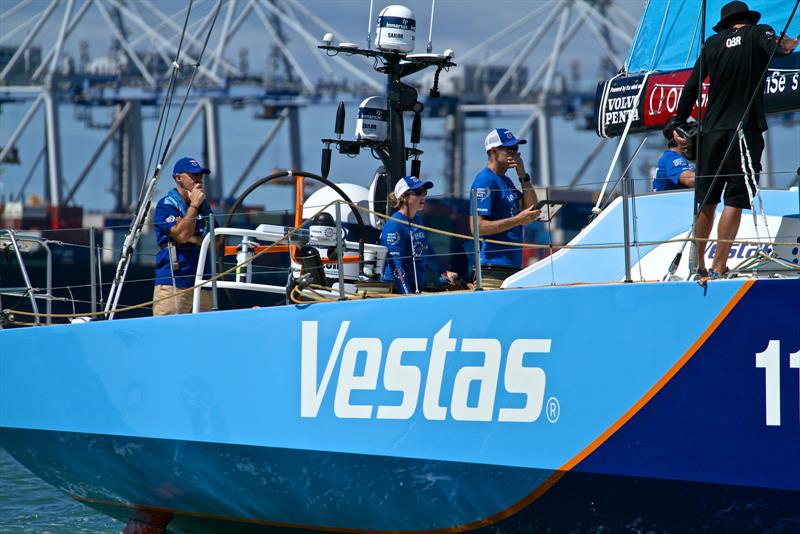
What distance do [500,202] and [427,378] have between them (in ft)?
3.82

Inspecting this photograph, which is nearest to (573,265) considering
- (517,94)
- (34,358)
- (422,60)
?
(422,60)

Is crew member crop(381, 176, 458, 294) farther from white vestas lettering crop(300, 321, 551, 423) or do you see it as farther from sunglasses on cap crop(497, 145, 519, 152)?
white vestas lettering crop(300, 321, 551, 423)

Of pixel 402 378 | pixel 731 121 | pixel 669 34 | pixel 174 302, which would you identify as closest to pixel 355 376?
pixel 402 378

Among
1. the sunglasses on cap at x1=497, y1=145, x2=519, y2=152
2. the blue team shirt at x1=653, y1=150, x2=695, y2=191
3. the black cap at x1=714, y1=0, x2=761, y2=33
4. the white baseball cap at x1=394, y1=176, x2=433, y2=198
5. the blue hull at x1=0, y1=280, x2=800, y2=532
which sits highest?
the black cap at x1=714, y1=0, x2=761, y2=33

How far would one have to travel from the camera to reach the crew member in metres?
5.70

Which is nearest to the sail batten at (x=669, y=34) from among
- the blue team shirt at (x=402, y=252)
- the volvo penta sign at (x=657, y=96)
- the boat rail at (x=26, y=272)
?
the volvo penta sign at (x=657, y=96)

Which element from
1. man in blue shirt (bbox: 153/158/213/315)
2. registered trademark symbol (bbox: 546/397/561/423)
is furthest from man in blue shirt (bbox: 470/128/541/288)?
man in blue shirt (bbox: 153/158/213/315)

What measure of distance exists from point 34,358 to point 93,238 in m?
0.91

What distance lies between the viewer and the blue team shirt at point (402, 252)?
5.70 m

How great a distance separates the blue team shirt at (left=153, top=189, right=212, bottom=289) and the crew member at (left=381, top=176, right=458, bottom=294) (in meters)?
1.05

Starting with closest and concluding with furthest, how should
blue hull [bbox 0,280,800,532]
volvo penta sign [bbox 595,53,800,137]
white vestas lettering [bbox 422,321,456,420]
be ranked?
blue hull [bbox 0,280,800,532], white vestas lettering [bbox 422,321,456,420], volvo penta sign [bbox 595,53,800,137]

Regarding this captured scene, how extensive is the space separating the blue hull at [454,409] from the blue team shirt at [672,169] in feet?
4.98

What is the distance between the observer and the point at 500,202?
5.71 m

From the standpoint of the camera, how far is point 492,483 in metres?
4.77
